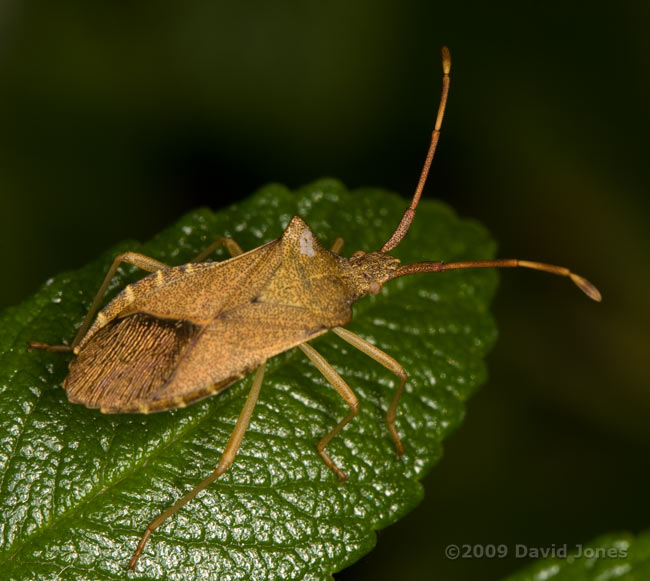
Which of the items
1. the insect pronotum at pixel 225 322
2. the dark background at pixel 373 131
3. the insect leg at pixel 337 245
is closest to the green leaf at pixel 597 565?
the insect pronotum at pixel 225 322

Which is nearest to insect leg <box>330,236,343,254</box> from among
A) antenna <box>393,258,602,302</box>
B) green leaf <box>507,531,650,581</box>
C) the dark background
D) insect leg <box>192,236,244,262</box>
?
antenna <box>393,258,602,302</box>

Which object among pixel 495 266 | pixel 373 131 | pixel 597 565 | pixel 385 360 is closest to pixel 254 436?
pixel 385 360

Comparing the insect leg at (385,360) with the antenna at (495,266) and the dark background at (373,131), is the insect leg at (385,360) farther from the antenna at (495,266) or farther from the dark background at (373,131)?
the dark background at (373,131)

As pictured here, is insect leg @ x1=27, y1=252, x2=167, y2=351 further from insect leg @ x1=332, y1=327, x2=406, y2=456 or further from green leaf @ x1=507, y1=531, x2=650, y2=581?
green leaf @ x1=507, y1=531, x2=650, y2=581

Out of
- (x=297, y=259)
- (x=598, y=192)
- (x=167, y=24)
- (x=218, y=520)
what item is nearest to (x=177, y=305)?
(x=297, y=259)

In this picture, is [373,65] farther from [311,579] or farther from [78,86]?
[311,579]

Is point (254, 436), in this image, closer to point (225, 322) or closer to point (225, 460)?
point (225, 460)
